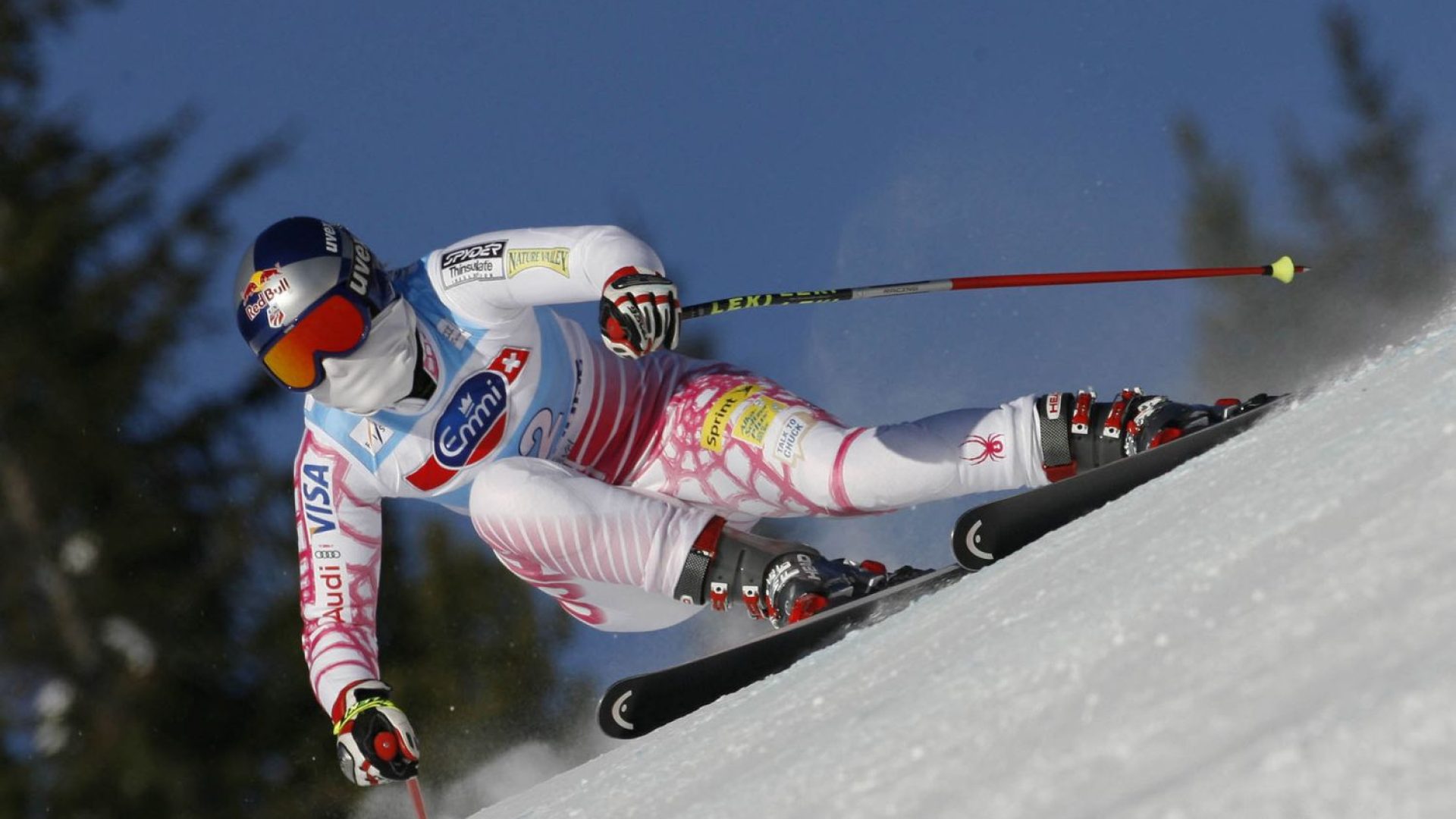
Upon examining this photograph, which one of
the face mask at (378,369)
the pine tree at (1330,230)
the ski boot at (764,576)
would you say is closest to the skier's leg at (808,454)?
the ski boot at (764,576)

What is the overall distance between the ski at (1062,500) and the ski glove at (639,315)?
64cm

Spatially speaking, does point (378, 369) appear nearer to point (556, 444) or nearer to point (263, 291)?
point (263, 291)

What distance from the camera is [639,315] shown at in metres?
2.96

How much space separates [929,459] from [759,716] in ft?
3.26

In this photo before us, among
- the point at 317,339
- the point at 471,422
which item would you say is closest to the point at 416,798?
the point at 471,422

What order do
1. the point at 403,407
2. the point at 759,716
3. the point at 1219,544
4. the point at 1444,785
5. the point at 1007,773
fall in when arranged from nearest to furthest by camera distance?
the point at 1444,785, the point at 1007,773, the point at 1219,544, the point at 759,716, the point at 403,407

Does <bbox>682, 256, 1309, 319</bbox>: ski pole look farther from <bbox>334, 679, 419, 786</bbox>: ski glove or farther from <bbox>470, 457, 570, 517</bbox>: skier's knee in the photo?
<bbox>334, 679, 419, 786</bbox>: ski glove

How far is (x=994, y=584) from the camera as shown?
2.34m

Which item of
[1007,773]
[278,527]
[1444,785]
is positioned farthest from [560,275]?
[278,527]

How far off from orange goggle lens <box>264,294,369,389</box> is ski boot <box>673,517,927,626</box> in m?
0.80

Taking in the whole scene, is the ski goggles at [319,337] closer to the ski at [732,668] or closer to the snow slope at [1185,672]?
the ski at [732,668]

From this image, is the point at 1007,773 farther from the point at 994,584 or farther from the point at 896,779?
the point at 994,584

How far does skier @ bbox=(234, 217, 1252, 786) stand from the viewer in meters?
3.13

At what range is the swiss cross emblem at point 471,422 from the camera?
339cm
